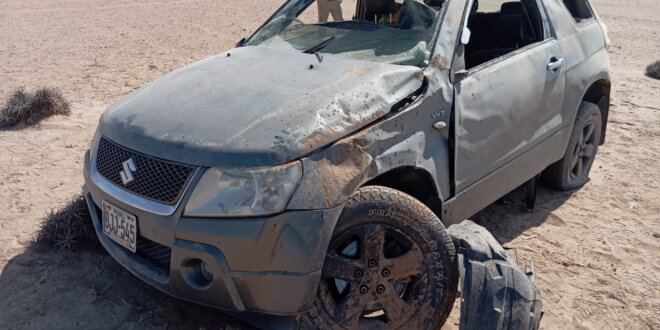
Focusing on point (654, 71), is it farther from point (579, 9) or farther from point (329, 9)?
point (329, 9)

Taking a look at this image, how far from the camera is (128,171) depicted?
9.91 feet

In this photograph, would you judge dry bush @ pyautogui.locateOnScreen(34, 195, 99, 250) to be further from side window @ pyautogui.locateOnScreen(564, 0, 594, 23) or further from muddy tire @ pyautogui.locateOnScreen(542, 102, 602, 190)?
side window @ pyautogui.locateOnScreen(564, 0, 594, 23)

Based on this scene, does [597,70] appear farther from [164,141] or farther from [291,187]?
[164,141]

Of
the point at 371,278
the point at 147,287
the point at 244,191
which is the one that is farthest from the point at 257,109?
the point at 147,287

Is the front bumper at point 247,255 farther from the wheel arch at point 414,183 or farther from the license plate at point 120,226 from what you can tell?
the wheel arch at point 414,183

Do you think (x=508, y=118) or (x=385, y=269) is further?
(x=508, y=118)

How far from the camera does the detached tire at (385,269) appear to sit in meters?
2.97

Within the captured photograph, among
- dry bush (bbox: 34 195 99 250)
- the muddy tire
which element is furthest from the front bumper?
the muddy tire

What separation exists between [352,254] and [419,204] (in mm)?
425

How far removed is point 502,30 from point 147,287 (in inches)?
128

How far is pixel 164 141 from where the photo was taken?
2930mm

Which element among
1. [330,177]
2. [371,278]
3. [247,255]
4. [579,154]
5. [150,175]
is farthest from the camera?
[579,154]

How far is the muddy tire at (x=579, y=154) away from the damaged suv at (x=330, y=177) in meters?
1.04

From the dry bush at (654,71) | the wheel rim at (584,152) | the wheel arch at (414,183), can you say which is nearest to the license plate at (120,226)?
the wheel arch at (414,183)
